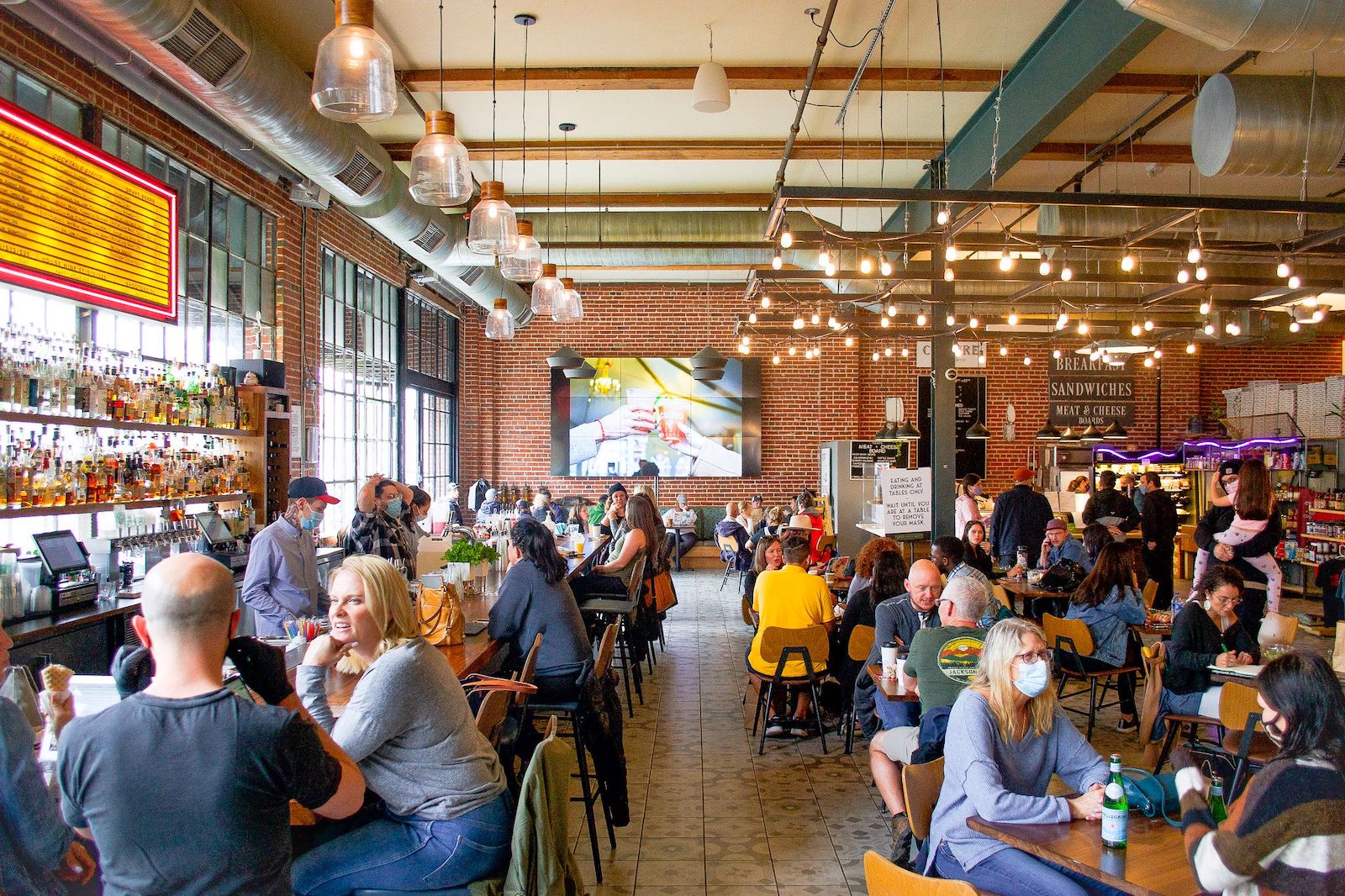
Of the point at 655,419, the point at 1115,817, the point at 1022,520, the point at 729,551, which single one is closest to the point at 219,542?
the point at 1115,817

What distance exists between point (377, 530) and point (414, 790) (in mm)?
3893

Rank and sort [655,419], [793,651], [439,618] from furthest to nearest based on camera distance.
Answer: [655,419] < [793,651] < [439,618]

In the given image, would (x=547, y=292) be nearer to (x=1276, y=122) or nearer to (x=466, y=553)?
(x=466, y=553)

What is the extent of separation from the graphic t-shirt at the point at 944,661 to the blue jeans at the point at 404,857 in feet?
6.44

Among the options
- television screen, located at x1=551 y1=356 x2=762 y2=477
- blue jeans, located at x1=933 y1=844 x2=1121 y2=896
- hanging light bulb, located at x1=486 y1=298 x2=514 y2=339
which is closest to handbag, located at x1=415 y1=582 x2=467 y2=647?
blue jeans, located at x1=933 y1=844 x2=1121 y2=896

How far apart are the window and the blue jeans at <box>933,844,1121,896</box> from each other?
712 cm

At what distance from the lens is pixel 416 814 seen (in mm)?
2691

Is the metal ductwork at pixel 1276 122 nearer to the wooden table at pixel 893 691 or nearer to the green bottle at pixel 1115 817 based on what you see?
the wooden table at pixel 893 691

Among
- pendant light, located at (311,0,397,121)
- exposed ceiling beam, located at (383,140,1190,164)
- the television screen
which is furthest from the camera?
the television screen

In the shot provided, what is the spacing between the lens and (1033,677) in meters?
3.03

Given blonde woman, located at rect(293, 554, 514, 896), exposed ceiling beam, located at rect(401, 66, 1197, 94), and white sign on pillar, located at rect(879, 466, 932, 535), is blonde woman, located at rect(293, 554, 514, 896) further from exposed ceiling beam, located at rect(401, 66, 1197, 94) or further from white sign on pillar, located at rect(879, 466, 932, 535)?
white sign on pillar, located at rect(879, 466, 932, 535)

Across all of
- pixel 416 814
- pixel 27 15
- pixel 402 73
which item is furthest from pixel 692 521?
pixel 416 814

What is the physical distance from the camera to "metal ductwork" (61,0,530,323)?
14.0 ft

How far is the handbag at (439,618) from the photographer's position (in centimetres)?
425
